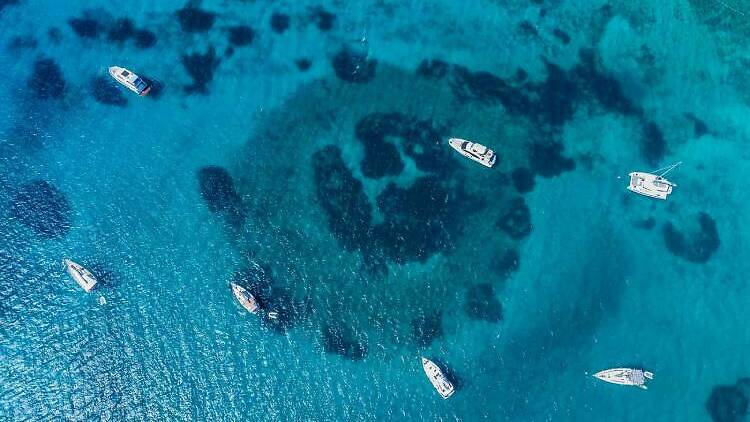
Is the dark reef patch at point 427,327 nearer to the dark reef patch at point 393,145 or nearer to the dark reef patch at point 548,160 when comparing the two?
the dark reef patch at point 393,145

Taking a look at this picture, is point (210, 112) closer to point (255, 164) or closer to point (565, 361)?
point (255, 164)

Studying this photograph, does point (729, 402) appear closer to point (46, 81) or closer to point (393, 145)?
point (393, 145)

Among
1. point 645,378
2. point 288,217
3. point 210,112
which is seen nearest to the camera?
point 645,378

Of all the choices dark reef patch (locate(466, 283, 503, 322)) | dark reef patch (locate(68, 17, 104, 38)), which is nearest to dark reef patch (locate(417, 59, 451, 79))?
dark reef patch (locate(466, 283, 503, 322))

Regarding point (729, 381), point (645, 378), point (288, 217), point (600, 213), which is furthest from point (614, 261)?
point (288, 217)

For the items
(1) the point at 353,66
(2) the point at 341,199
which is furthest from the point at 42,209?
(1) the point at 353,66

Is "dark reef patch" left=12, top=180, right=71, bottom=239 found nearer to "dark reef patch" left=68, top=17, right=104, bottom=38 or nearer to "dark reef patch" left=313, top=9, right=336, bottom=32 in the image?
"dark reef patch" left=68, top=17, right=104, bottom=38
